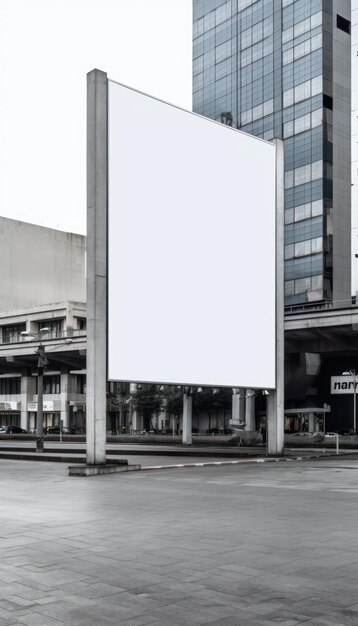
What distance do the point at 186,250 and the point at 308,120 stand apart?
6383 centimetres

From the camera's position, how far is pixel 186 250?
103 ft

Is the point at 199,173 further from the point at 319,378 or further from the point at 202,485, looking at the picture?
→ the point at 319,378

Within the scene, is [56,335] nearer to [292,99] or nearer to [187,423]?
[292,99]

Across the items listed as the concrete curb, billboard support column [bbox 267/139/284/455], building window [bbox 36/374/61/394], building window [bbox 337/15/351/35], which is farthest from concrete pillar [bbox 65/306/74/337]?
billboard support column [bbox 267/139/284/455]

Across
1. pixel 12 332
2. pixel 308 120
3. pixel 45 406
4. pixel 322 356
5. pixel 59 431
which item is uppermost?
pixel 308 120

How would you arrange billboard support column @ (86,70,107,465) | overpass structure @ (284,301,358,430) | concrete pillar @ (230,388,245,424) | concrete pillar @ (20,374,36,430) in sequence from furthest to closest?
concrete pillar @ (20,374,36,430)
concrete pillar @ (230,388,245,424)
overpass structure @ (284,301,358,430)
billboard support column @ (86,70,107,465)

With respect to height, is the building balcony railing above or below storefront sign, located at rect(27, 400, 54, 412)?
above

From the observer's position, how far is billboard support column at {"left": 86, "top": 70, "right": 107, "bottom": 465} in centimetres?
2805

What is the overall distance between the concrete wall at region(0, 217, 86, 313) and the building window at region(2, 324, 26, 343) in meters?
4.73

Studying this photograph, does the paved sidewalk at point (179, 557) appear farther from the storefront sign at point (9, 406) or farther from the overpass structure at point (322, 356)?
the storefront sign at point (9, 406)

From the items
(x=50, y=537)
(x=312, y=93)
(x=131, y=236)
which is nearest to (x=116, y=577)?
(x=50, y=537)

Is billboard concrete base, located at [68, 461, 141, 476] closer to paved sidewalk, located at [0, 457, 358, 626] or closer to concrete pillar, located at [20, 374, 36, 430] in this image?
paved sidewalk, located at [0, 457, 358, 626]

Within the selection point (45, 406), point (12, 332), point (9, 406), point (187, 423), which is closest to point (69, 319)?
point (45, 406)

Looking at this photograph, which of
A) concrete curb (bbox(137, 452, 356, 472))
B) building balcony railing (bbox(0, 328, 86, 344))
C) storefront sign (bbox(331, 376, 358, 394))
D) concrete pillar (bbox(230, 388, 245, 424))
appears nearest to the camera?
concrete curb (bbox(137, 452, 356, 472))
